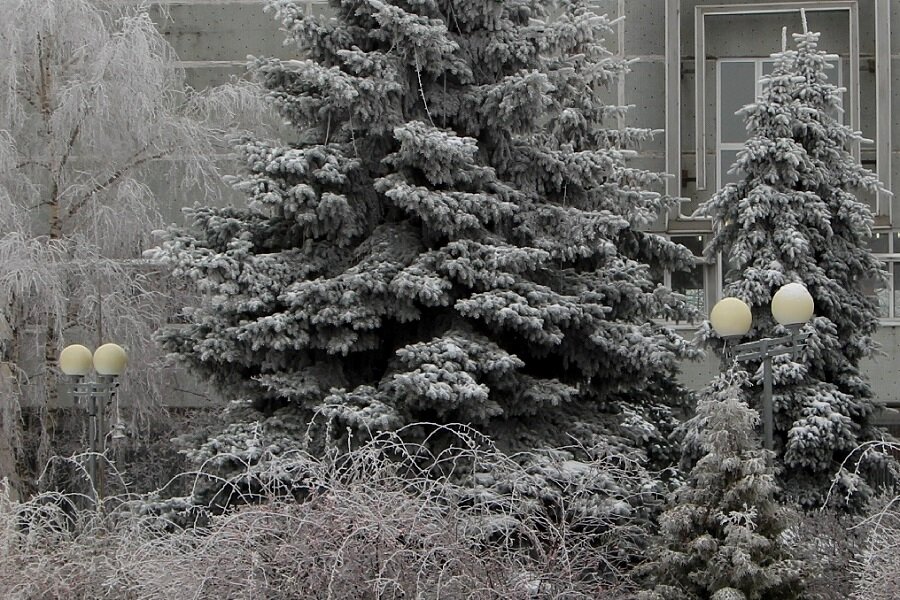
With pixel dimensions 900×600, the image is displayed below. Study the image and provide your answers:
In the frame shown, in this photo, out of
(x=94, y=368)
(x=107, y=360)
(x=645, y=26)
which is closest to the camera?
(x=107, y=360)

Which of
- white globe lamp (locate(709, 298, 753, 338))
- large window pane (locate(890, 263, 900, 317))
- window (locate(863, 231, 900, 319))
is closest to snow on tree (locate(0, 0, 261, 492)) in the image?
white globe lamp (locate(709, 298, 753, 338))

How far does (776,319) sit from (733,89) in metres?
11.3

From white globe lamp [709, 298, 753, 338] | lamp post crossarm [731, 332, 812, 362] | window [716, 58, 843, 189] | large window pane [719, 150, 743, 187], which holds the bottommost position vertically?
lamp post crossarm [731, 332, 812, 362]

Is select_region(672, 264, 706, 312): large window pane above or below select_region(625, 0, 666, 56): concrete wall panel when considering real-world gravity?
below

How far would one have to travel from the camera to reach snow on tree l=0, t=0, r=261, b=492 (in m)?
15.5

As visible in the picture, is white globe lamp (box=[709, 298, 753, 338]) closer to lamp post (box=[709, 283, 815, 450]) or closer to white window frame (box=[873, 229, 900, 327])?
lamp post (box=[709, 283, 815, 450])

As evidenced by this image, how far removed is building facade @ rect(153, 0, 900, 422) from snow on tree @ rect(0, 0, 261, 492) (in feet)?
12.6

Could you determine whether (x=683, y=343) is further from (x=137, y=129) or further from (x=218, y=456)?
(x=137, y=129)

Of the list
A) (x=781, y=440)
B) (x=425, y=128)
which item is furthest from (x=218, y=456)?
(x=781, y=440)

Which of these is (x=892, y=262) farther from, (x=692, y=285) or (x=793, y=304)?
(x=793, y=304)

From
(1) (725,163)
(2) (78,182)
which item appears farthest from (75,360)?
(1) (725,163)

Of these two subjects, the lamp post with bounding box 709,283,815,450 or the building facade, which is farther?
the building facade

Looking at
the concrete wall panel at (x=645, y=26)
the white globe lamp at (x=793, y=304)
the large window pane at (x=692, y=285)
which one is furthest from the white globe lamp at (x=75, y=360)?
the concrete wall panel at (x=645, y=26)

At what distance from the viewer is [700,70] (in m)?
20.2
